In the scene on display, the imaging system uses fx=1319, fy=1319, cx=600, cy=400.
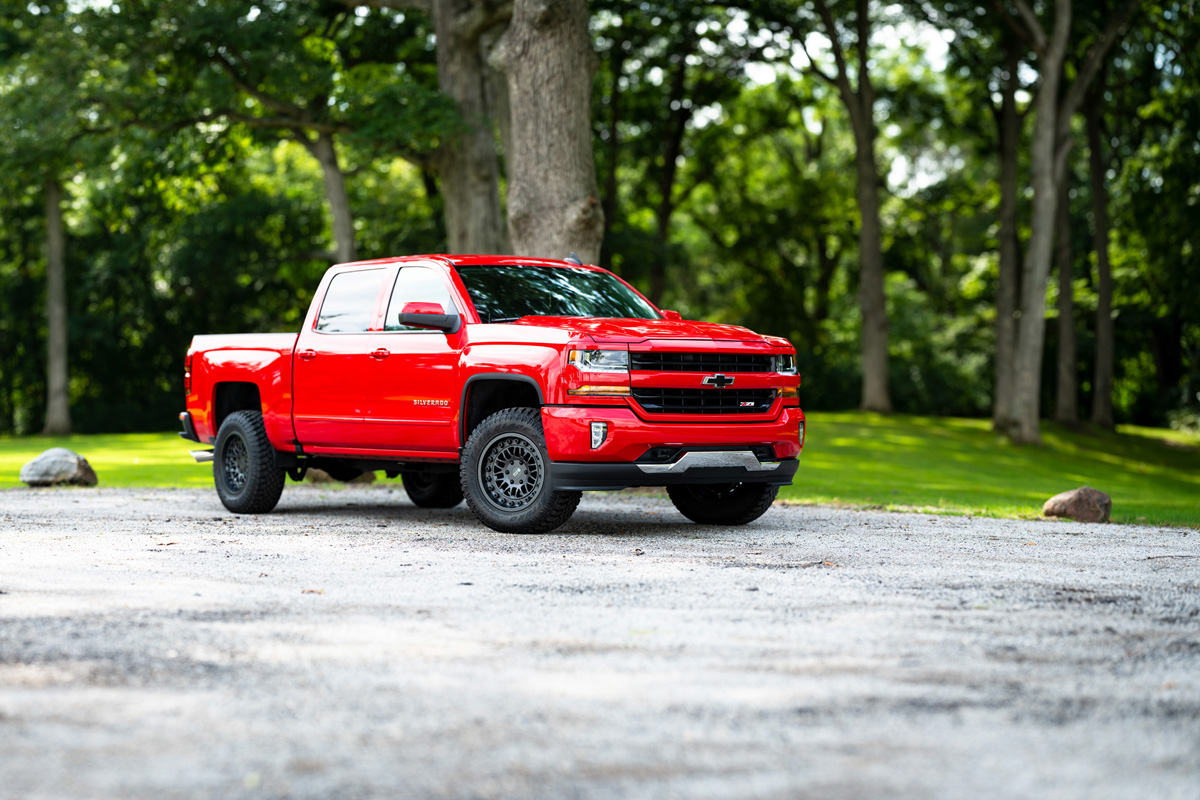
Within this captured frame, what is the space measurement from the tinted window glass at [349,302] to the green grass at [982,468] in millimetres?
5529

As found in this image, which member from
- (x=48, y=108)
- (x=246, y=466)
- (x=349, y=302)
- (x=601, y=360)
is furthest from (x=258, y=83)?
(x=601, y=360)

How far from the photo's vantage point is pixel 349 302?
36.2 ft

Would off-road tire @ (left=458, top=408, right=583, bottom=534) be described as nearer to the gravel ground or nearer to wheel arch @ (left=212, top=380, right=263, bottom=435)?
the gravel ground

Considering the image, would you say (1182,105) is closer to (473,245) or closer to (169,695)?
(473,245)

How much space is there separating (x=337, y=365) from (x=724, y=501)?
3.37 meters

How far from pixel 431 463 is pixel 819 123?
42746 millimetres

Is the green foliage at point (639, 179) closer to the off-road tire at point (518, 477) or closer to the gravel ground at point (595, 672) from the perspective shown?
the off-road tire at point (518, 477)

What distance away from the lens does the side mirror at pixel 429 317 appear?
9.76 m

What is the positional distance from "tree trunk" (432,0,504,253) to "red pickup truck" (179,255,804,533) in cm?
993

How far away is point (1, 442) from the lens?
32.8 m

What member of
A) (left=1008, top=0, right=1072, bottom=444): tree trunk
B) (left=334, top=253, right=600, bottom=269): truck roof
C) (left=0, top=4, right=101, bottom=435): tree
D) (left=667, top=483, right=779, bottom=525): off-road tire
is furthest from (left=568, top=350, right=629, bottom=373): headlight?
(left=1008, top=0, right=1072, bottom=444): tree trunk

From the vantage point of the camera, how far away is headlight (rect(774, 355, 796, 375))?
32.8ft

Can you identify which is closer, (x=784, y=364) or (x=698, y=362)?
(x=698, y=362)

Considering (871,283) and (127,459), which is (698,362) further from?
(871,283)
